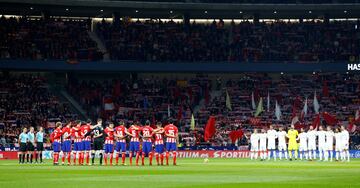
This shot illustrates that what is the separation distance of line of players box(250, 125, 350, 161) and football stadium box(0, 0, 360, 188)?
5464 millimetres

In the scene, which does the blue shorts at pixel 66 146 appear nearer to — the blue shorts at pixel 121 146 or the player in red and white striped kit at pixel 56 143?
the player in red and white striped kit at pixel 56 143

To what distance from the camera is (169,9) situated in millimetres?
82750

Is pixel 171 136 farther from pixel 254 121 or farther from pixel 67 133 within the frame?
pixel 254 121

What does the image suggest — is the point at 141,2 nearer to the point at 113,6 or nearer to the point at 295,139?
the point at 113,6

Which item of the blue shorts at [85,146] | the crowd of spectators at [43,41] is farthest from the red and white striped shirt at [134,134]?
the crowd of spectators at [43,41]

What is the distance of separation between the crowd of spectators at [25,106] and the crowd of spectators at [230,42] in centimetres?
811

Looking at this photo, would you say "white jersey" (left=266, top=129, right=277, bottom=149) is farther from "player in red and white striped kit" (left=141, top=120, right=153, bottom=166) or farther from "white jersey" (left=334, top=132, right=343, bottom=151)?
"player in red and white striped kit" (left=141, top=120, right=153, bottom=166)

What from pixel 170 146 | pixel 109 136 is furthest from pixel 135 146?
pixel 170 146

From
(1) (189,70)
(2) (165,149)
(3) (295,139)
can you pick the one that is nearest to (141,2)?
(1) (189,70)

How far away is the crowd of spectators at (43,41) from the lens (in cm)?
7725

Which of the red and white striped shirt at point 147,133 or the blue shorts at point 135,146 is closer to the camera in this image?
the red and white striped shirt at point 147,133

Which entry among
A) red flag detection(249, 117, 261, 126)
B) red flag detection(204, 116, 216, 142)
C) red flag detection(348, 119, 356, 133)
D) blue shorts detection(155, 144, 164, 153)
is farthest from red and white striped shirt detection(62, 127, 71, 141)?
red flag detection(348, 119, 356, 133)

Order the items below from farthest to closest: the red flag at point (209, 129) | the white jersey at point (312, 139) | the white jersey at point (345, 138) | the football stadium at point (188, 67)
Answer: the football stadium at point (188, 67)
the red flag at point (209, 129)
the white jersey at point (312, 139)
the white jersey at point (345, 138)

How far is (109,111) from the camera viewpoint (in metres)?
77.4
